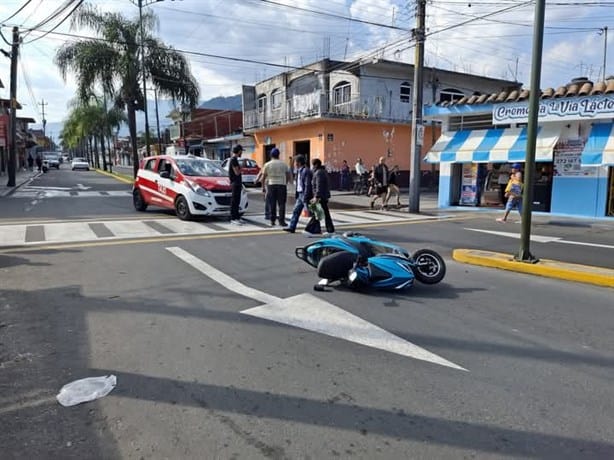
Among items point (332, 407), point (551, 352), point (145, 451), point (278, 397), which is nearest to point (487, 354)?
point (551, 352)

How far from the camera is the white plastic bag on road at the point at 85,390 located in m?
3.32

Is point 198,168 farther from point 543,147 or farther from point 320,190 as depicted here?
point 543,147

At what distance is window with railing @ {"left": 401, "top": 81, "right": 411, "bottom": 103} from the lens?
29866mm

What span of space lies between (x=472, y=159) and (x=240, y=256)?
37.5 feet

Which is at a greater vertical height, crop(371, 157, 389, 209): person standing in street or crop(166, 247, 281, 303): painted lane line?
crop(371, 157, 389, 209): person standing in street

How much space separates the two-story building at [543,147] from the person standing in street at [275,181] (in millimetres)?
8249

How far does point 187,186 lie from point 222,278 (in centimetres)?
633

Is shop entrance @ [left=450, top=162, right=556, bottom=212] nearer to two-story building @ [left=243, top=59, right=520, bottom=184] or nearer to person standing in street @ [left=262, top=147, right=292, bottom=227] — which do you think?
person standing in street @ [left=262, top=147, right=292, bottom=227]

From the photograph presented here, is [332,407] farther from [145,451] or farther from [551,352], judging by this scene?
[551,352]

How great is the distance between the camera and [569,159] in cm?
1545

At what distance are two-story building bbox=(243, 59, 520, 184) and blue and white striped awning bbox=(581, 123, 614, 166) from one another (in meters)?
14.1

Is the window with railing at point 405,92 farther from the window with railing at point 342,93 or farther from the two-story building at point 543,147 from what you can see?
the two-story building at point 543,147

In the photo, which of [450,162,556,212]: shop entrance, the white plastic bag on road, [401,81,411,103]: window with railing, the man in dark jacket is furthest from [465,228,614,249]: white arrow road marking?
[401,81,411,103]: window with railing

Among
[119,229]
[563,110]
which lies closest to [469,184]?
[563,110]
